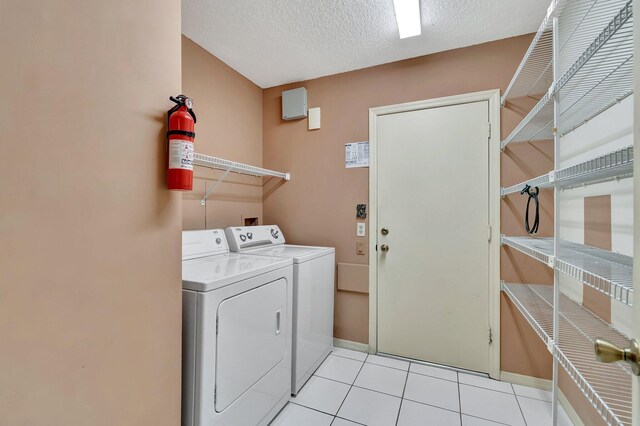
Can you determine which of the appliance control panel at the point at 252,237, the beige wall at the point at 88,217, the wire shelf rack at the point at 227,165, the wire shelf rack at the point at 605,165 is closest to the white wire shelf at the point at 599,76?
the wire shelf rack at the point at 605,165

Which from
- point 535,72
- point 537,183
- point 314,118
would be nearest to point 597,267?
point 537,183

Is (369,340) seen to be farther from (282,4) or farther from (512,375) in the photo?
(282,4)

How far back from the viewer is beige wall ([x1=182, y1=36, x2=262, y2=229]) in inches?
82.4

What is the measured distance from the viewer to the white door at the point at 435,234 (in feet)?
6.95

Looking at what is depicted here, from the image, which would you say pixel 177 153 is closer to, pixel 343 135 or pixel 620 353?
pixel 620 353

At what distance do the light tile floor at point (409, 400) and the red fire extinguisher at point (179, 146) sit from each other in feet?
5.07

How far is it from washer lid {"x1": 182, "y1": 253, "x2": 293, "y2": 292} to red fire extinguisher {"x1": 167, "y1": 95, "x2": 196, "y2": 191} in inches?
17.8

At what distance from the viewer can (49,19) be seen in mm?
708

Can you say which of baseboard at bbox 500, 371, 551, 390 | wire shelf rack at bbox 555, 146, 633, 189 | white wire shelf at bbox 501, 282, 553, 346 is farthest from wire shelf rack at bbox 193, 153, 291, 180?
baseboard at bbox 500, 371, 551, 390

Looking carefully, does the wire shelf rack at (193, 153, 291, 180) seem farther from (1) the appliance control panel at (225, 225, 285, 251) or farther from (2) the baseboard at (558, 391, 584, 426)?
(2) the baseboard at (558, 391, 584, 426)

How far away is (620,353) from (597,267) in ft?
2.19

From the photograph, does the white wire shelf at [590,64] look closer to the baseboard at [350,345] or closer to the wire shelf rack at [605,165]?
the wire shelf rack at [605,165]

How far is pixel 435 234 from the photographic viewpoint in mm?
2232

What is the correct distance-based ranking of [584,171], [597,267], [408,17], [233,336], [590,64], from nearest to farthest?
[584,171], [597,267], [590,64], [233,336], [408,17]
